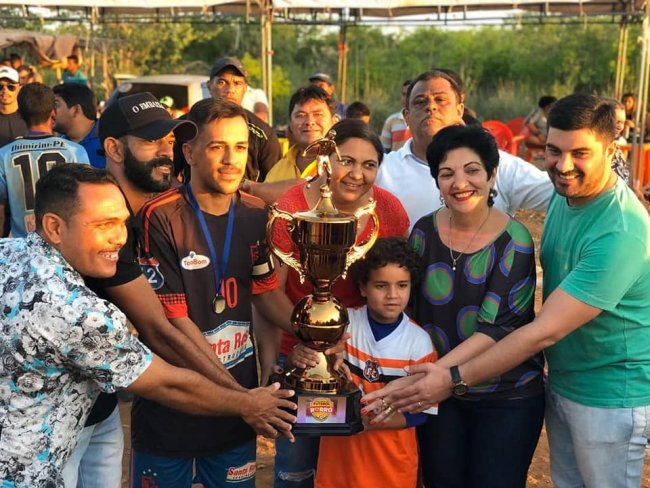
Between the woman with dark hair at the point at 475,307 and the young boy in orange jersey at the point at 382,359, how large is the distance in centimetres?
11

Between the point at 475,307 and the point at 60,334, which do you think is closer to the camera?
the point at 60,334

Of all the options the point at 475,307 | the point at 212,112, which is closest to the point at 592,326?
the point at 475,307

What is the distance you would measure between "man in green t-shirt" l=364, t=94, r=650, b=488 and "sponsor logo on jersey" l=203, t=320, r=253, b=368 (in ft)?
2.03

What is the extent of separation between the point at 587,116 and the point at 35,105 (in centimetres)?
416

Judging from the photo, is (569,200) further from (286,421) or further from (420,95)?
(286,421)

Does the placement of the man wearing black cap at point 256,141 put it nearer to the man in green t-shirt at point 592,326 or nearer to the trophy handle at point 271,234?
the trophy handle at point 271,234

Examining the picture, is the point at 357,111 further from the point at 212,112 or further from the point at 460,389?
the point at 460,389

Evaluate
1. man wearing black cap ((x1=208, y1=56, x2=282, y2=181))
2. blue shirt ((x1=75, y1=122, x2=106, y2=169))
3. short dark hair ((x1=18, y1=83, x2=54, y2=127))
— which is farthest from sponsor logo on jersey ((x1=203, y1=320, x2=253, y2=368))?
short dark hair ((x1=18, y1=83, x2=54, y2=127))

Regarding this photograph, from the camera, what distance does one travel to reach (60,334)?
2578mm

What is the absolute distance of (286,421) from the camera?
318 centimetres

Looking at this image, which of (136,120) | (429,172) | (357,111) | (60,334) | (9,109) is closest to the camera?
(60,334)

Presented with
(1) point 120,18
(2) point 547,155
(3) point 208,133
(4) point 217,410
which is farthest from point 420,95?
(1) point 120,18

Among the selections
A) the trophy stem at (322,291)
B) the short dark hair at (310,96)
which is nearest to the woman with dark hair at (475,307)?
the trophy stem at (322,291)

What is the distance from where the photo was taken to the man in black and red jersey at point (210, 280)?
3.29 meters
